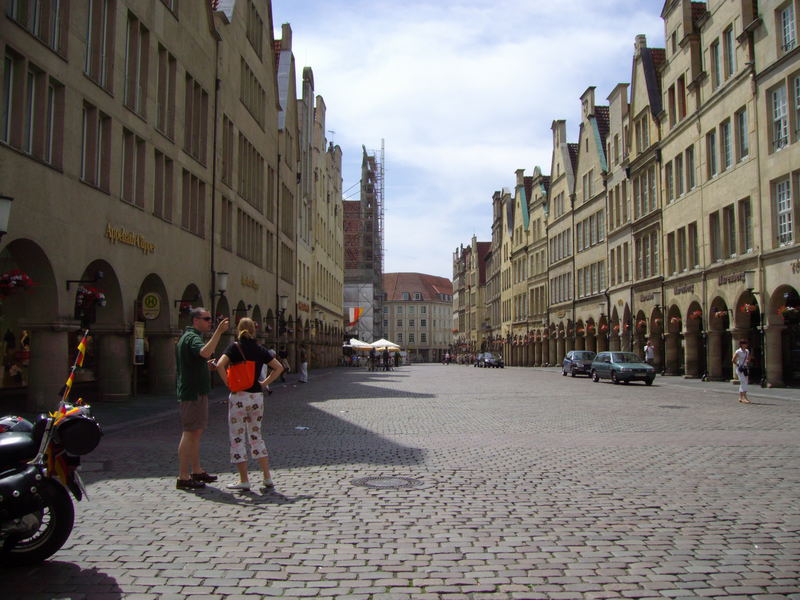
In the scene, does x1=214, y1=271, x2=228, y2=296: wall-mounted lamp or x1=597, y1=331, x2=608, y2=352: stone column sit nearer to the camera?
x1=214, y1=271, x2=228, y2=296: wall-mounted lamp

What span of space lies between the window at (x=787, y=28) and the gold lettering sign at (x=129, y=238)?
23.2 m

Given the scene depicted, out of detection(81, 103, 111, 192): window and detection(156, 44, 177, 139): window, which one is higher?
detection(156, 44, 177, 139): window

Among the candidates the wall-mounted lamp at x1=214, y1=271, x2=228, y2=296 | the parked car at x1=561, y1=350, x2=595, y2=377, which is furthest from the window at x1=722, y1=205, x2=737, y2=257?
the wall-mounted lamp at x1=214, y1=271, x2=228, y2=296

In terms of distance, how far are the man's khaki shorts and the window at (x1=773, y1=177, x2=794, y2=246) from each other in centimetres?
2530

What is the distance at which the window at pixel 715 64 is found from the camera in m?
35.1

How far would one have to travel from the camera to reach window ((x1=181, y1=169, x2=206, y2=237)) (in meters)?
28.1

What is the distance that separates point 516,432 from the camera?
1458 cm

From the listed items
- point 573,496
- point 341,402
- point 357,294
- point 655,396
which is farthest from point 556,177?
point 573,496

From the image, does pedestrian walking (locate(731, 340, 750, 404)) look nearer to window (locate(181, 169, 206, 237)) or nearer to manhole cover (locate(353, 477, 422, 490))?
manhole cover (locate(353, 477, 422, 490))

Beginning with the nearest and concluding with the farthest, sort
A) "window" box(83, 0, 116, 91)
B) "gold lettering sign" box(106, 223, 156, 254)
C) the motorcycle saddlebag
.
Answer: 1. the motorcycle saddlebag
2. "window" box(83, 0, 116, 91)
3. "gold lettering sign" box(106, 223, 156, 254)

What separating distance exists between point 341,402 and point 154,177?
933cm

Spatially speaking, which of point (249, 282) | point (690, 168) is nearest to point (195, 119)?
point (249, 282)

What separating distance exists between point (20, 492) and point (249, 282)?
32.6 metres

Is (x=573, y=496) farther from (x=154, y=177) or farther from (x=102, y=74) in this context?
(x=154, y=177)
